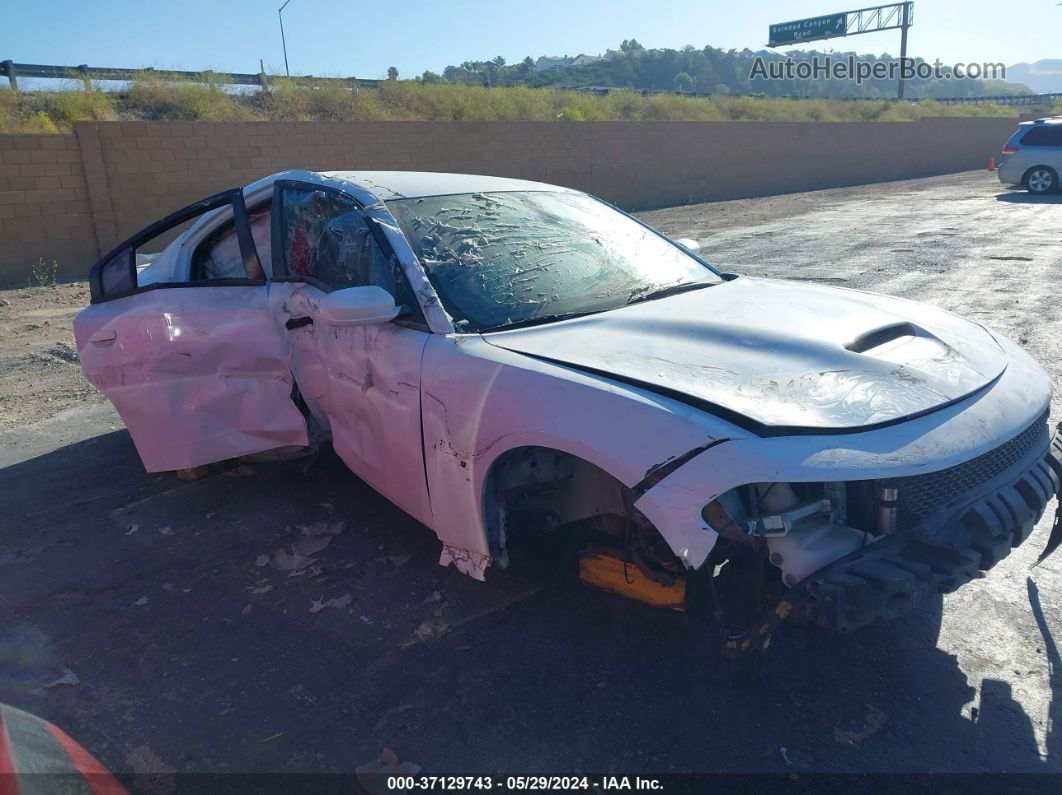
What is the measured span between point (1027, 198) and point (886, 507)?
65.4 ft

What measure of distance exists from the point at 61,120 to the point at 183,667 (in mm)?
16557

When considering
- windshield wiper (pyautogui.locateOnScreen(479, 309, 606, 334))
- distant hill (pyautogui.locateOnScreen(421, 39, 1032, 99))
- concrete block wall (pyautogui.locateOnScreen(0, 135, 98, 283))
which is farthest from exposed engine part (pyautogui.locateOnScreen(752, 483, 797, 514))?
distant hill (pyautogui.locateOnScreen(421, 39, 1032, 99))

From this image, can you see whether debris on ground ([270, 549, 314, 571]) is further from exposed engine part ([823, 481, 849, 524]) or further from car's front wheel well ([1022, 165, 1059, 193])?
car's front wheel well ([1022, 165, 1059, 193])

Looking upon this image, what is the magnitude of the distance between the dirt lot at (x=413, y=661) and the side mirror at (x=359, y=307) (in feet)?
3.78

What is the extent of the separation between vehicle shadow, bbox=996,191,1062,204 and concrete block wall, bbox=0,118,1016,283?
747cm

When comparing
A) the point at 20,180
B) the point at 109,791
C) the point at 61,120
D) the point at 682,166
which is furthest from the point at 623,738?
the point at 682,166

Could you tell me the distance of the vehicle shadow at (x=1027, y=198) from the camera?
1805 cm

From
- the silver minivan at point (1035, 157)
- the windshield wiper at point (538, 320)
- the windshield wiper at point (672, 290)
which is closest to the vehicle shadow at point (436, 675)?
the windshield wiper at point (538, 320)

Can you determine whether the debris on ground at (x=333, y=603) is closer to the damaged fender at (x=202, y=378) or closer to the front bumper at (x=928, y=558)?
the damaged fender at (x=202, y=378)

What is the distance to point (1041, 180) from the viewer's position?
63.8ft

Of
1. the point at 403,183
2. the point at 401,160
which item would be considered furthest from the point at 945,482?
the point at 401,160

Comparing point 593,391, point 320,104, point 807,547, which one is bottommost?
point 807,547

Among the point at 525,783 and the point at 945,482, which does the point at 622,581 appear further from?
the point at 945,482

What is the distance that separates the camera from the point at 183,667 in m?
3.05
